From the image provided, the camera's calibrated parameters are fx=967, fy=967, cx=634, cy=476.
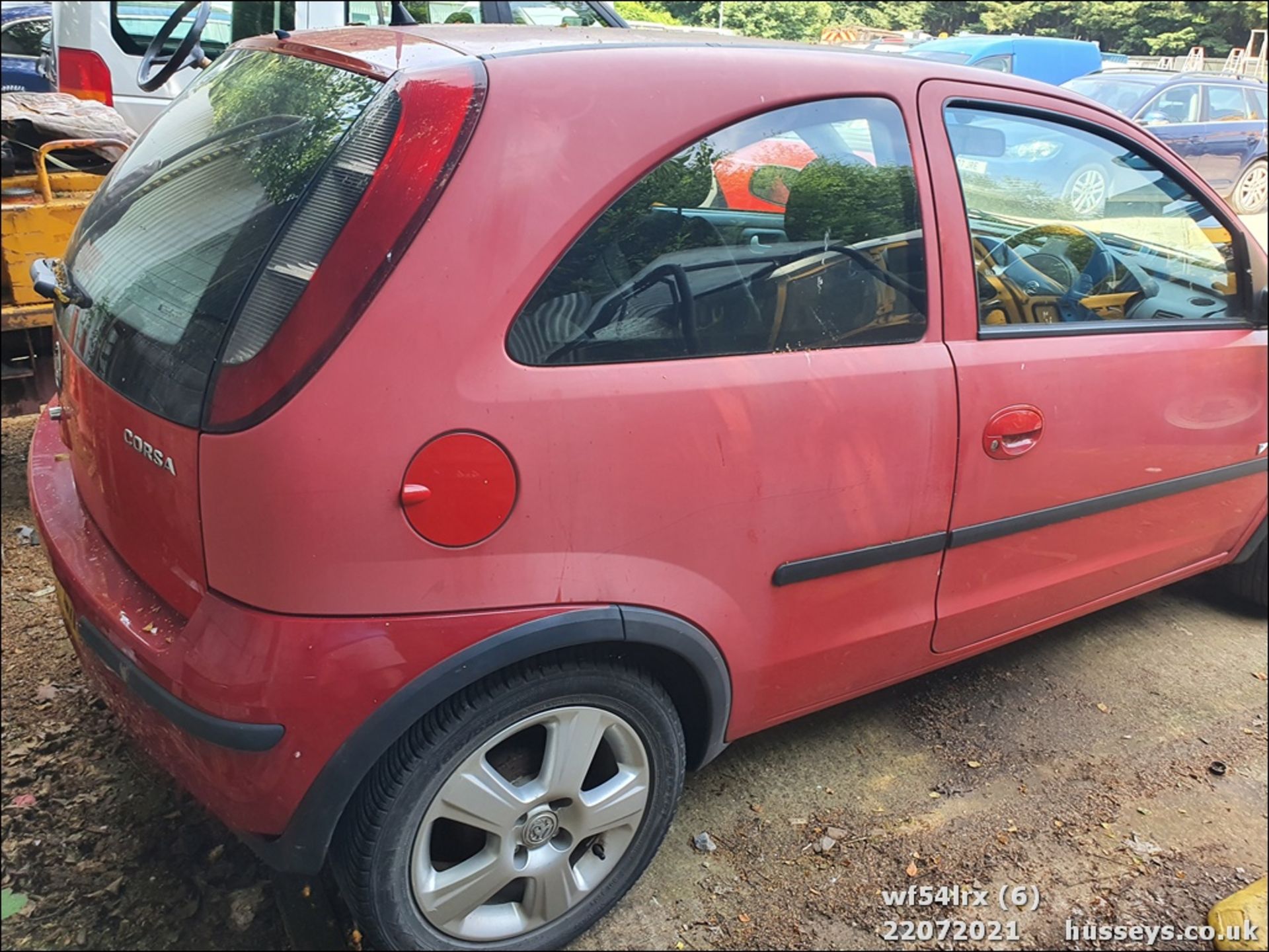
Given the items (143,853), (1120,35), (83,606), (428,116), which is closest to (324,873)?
(143,853)

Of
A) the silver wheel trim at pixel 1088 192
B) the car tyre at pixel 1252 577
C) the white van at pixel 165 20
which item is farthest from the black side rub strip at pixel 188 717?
the white van at pixel 165 20

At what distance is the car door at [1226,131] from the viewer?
6801 millimetres

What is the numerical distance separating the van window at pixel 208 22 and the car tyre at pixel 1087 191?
160 inches

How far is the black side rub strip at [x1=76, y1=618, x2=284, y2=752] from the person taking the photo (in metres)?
1.50

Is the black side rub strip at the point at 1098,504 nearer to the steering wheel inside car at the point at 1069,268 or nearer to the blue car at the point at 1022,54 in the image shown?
the steering wheel inside car at the point at 1069,268

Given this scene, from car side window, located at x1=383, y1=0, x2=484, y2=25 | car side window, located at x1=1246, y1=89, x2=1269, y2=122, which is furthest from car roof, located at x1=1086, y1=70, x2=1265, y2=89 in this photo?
car side window, located at x1=383, y1=0, x2=484, y2=25

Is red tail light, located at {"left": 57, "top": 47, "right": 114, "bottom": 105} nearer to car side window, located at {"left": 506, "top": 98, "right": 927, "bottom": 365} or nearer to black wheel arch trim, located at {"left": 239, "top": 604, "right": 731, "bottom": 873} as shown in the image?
car side window, located at {"left": 506, "top": 98, "right": 927, "bottom": 365}

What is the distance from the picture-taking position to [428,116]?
59.8 inches

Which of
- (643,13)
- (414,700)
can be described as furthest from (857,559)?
(643,13)

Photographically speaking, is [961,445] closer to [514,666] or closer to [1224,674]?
[514,666]

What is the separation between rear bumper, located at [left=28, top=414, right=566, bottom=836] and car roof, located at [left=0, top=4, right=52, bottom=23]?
8240 millimetres

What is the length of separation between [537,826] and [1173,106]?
6562mm

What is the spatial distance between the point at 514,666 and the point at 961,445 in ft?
3.52

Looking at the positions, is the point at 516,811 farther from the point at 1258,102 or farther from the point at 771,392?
the point at 1258,102
